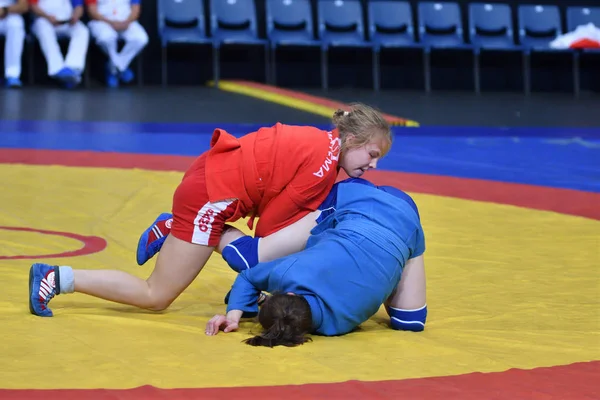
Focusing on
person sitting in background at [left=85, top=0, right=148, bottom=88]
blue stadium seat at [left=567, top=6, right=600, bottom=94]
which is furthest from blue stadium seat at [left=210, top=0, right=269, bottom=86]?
blue stadium seat at [left=567, top=6, right=600, bottom=94]

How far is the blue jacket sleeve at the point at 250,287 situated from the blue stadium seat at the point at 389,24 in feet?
30.9

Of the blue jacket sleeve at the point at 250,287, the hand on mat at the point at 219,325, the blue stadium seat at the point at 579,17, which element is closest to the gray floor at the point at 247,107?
the blue stadium seat at the point at 579,17

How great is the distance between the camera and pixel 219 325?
2.90 metres

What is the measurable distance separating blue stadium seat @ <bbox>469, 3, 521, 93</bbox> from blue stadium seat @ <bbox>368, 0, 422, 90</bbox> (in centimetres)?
81

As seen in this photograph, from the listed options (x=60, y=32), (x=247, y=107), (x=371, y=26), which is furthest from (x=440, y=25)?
(x=60, y=32)

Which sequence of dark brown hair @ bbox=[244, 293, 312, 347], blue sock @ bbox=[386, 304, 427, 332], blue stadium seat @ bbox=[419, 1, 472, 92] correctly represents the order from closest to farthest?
dark brown hair @ bbox=[244, 293, 312, 347] → blue sock @ bbox=[386, 304, 427, 332] → blue stadium seat @ bbox=[419, 1, 472, 92]

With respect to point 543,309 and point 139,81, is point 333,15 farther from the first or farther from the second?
point 543,309

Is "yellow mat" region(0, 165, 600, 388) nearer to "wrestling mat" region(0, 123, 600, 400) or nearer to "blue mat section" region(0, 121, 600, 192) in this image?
"wrestling mat" region(0, 123, 600, 400)

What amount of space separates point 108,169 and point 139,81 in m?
6.38

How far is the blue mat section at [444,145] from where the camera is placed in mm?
6672

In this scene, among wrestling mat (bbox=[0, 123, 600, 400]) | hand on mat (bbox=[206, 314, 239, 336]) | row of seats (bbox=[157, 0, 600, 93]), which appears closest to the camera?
wrestling mat (bbox=[0, 123, 600, 400])

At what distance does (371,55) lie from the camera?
1332 centimetres

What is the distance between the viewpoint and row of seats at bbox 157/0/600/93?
1175cm

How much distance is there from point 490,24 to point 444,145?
523cm
